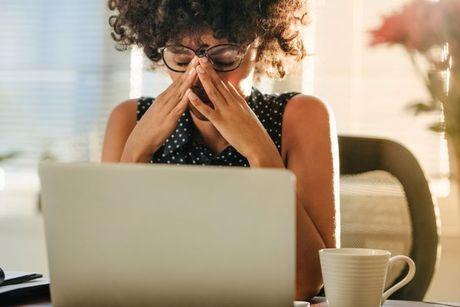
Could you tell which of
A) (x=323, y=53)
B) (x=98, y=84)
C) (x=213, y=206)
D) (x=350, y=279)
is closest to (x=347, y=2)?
(x=323, y=53)

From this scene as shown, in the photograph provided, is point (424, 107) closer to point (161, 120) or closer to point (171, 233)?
point (171, 233)

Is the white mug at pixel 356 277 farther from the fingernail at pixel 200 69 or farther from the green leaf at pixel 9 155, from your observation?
the green leaf at pixel 9 155

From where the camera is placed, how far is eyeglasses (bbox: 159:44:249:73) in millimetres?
1452

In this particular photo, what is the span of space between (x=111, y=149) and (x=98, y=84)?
0.97 meters

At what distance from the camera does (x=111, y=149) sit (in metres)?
1.65

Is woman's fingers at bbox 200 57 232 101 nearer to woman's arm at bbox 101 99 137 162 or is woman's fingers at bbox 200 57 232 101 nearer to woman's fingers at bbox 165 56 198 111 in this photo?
woman's fingers at bbox 165 56 198 111

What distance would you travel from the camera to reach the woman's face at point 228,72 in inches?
58.4

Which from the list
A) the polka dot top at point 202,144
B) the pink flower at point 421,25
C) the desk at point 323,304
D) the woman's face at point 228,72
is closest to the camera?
the pink flower at point 421,25

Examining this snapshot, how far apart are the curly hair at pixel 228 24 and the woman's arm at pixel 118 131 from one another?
5.3 inches

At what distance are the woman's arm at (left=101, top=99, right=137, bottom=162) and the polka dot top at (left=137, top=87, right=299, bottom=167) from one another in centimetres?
8

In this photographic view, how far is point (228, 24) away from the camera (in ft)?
4.99

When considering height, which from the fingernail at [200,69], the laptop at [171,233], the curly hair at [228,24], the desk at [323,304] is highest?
the curly hair at [228,24]

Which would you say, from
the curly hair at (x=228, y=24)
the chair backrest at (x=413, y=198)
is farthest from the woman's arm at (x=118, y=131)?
the chair backrest at (x=413, y=198)

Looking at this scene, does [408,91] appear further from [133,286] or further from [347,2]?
[133,286]
